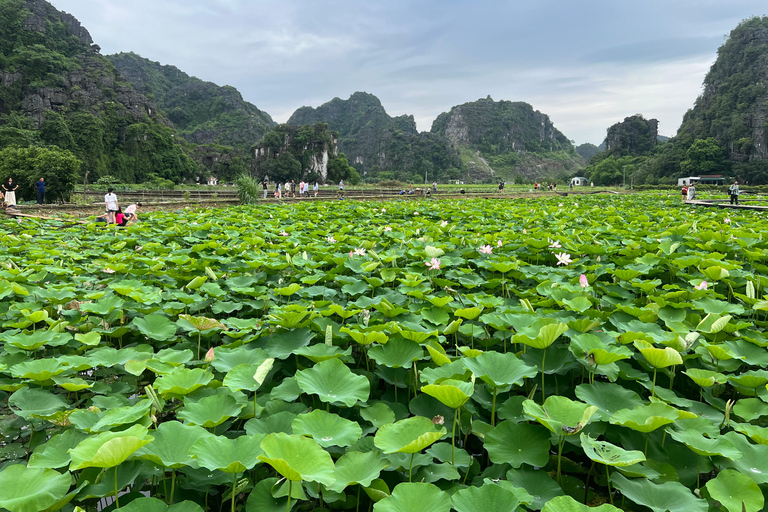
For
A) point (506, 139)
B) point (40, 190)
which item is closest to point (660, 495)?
point (40, 190)

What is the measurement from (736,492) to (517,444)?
1.46ft

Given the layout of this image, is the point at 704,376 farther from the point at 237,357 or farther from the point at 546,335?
the point at 237,357

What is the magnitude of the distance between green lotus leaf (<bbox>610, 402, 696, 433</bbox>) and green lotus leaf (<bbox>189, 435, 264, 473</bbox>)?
0.85m

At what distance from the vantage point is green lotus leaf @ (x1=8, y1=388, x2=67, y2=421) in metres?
1.28

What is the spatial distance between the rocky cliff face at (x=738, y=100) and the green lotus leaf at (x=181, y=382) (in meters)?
63.7

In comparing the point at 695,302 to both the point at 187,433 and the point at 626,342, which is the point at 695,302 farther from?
the point at 187,433

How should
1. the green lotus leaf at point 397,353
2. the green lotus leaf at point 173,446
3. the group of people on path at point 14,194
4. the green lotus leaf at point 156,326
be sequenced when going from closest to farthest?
the green lotus leaf at point 173,446 → the green lotus leaf at point 397,353 → the green lotus leaf at point 156,326 → the group of people on path at point 14,194

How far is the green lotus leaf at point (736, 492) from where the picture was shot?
859 millimetres

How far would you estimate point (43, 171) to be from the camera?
12344 millimetres

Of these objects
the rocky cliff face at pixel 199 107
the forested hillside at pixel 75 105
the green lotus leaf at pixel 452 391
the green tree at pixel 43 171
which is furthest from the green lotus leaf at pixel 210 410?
the rocky cliff face at pixel 199 107

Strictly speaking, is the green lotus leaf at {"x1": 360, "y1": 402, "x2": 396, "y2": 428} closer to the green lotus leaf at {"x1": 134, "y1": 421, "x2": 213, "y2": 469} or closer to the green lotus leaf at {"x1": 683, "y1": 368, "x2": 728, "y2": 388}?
the green lotus leaf at {"x1": 134, "y1": 421, "x2": 213, "y2": 469}

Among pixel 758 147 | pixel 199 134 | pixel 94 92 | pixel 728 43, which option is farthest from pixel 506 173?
pixel 94 92

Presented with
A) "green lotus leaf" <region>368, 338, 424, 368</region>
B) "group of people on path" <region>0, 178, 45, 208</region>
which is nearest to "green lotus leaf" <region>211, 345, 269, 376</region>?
"green lotus leaf" <region>368, 338, 424, 368</region>

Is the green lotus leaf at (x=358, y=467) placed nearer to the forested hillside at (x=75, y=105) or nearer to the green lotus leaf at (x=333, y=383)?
the green lotus leaf at (x=333, y=383)
